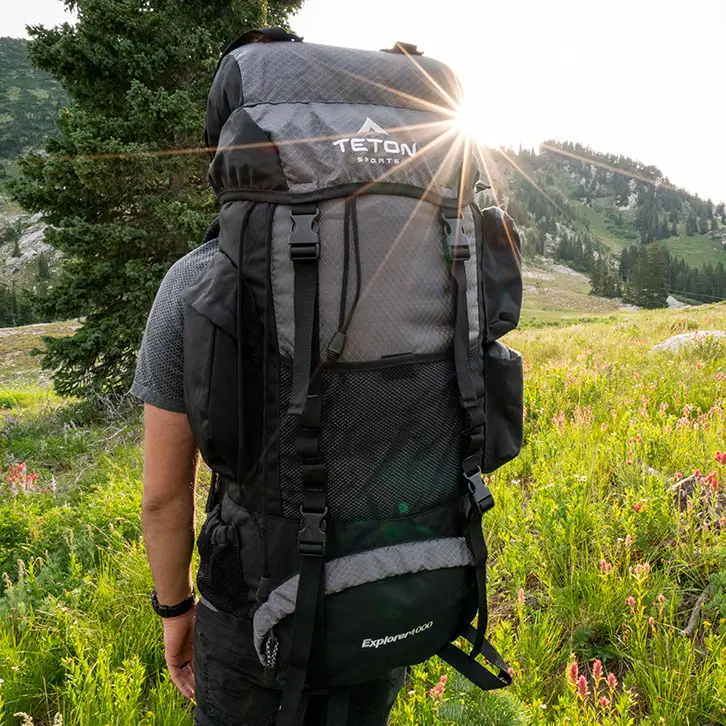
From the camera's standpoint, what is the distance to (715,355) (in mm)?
7434

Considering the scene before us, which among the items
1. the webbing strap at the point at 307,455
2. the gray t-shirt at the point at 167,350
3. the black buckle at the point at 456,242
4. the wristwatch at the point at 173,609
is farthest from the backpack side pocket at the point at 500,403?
the wristwatch at the point at 173,609

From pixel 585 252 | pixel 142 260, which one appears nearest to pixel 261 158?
pixel 142 260

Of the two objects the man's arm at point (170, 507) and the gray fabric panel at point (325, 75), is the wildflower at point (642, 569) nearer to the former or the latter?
the man's arm at point (170, 507)

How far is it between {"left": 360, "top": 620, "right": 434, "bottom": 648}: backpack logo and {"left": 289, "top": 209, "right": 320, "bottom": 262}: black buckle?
1.06m

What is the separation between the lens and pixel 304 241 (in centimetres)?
135

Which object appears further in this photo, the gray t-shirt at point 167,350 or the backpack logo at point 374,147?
the gray t-shirt at point 167,350

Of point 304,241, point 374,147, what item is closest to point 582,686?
point 304,241

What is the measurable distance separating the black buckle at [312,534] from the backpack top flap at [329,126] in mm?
858

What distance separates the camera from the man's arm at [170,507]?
5.27 ft

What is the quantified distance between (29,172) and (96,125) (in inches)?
55.8

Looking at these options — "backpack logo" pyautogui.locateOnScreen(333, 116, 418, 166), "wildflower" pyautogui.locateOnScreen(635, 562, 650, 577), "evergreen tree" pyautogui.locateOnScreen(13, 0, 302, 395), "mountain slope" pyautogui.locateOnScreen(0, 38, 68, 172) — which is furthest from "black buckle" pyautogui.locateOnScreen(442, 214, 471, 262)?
"mountain slope" pyautogui.locateOnScreen(0, 38, 68, 172)

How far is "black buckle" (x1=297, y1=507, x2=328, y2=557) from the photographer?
137 centimetres

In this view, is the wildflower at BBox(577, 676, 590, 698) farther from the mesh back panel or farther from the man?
the mesh back panel

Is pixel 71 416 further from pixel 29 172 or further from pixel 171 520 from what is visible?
pixel 171 520
